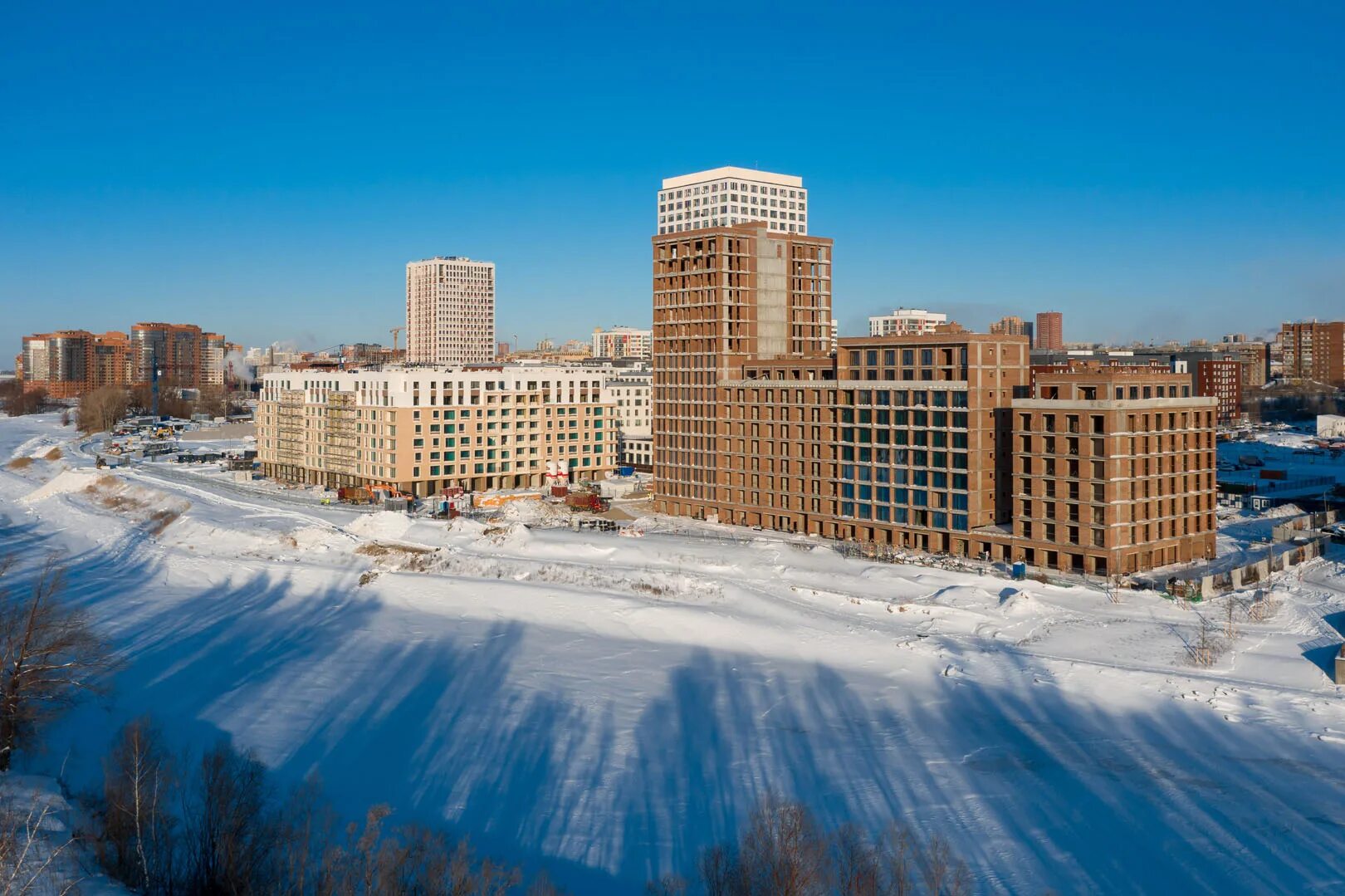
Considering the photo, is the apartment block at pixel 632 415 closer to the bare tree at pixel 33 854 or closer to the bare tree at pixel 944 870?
the bare tree at pixel 944 870

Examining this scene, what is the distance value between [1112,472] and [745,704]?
26.2 metres

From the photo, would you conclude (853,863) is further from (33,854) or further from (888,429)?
(888,429)

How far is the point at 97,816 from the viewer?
1056 inches

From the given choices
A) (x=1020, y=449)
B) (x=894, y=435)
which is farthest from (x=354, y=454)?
(x=1020, y=449)

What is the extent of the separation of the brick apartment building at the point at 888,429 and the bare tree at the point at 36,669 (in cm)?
4531

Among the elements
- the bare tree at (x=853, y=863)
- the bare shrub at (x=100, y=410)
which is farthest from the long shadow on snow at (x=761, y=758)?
the bare shrub at (x=100, y=410)

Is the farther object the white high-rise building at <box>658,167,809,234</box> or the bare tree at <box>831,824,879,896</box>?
the white high-rise building at <box>658,167,809,234</box>

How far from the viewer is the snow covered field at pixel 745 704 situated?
29.5 metres

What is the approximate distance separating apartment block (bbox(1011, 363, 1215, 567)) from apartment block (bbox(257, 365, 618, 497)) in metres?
51.4

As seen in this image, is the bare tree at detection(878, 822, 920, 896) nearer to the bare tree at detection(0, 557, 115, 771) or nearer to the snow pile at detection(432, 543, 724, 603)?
the bare tree at detection(0, 557, 115, 771)

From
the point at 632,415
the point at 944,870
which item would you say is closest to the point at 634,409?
the point at 632,415

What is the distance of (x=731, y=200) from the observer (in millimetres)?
164875

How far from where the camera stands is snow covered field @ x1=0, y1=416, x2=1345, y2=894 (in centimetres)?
2947

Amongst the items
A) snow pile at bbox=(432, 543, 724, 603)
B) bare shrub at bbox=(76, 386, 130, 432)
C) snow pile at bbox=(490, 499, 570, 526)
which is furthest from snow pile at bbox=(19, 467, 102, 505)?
bare shrub at bbox=(76, 386, 130, 432)
